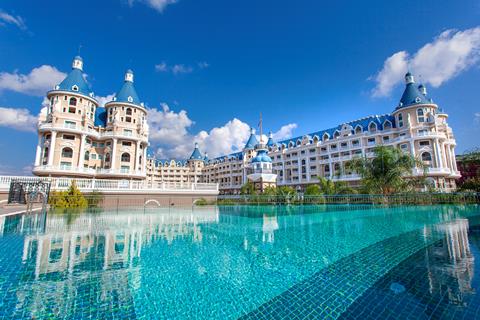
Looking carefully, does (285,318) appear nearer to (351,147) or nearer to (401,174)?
(401,174)

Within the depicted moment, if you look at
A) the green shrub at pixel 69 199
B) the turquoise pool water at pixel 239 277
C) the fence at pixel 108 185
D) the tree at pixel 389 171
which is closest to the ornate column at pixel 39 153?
the fence at pixel 108 185

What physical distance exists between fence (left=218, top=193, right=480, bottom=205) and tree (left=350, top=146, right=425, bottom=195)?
0.66 m

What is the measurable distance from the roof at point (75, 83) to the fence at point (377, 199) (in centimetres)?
2892

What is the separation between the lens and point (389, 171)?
20328mm

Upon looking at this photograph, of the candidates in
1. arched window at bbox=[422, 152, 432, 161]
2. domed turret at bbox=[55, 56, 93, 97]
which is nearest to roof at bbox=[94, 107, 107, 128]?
domed turret at bbox=[55, 56, 93, 97]

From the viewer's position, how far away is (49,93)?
31609 millimetres

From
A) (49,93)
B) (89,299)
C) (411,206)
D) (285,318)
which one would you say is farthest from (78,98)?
(411,206)

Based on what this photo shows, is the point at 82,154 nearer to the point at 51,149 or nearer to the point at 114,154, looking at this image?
the point at 51,149

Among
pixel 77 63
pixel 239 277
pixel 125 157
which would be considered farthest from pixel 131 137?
pixel 239 277

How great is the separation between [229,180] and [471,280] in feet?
198

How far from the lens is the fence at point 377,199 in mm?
20438

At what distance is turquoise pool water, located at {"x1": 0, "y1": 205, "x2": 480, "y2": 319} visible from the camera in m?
3.53

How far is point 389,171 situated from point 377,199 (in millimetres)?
2685

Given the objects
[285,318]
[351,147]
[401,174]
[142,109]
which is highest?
[142,109]
